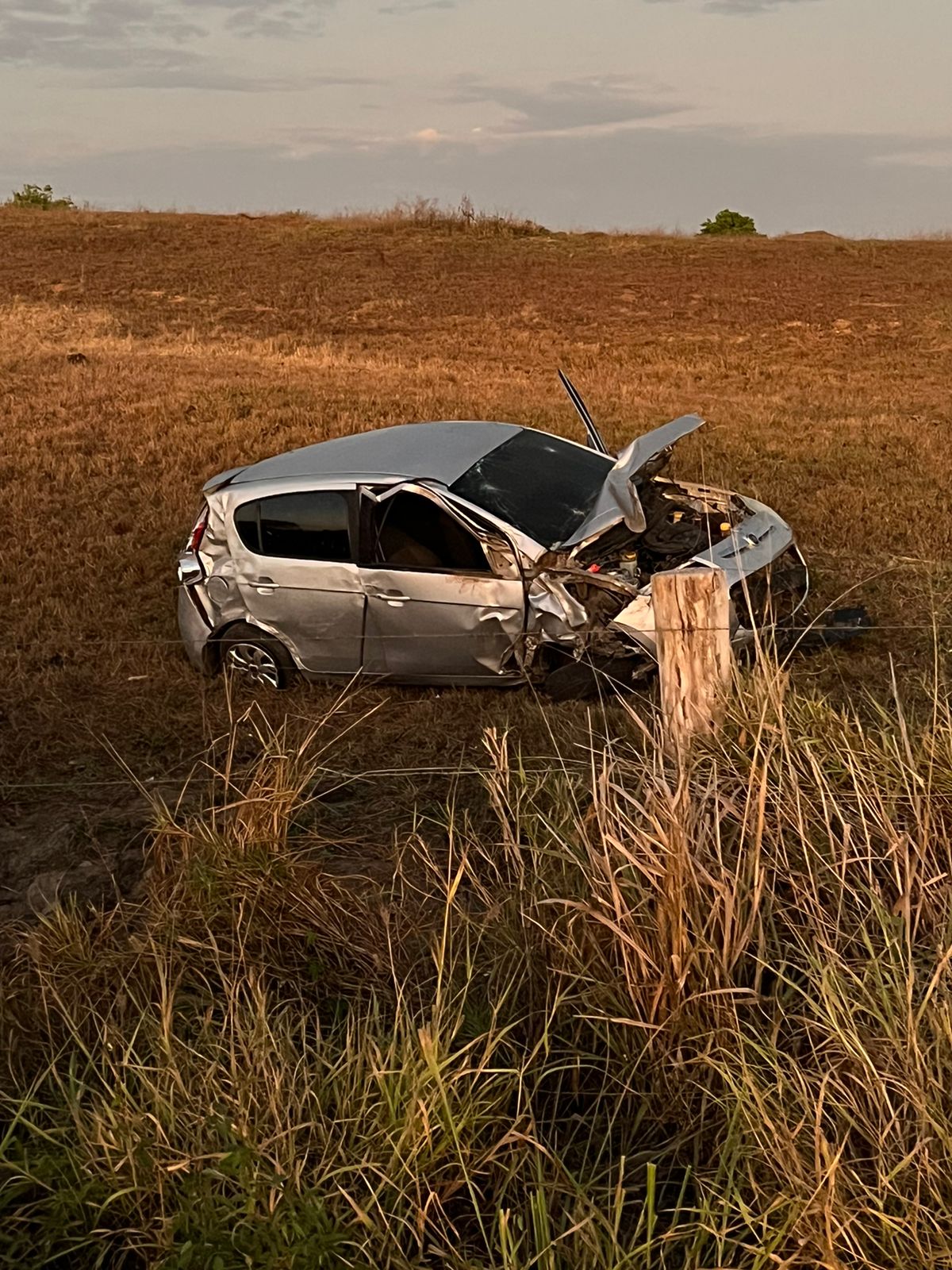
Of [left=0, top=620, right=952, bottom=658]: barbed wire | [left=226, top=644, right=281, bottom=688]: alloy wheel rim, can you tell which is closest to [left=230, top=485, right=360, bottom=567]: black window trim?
[left=0, top=620, right=952, bottom=658]: barbed wire

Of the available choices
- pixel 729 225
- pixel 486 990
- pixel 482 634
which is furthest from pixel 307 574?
pixel 729 225

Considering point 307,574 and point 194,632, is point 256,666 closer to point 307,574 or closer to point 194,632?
point 194,632

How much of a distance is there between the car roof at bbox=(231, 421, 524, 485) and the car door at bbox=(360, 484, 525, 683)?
24 cm

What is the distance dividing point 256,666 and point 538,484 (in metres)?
2.04

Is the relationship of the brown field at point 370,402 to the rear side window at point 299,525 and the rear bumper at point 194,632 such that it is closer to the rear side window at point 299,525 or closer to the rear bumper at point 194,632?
the rear bumper at point 194,632

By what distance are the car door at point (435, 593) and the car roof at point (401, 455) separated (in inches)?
9.6

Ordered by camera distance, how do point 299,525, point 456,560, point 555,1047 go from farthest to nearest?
1. point 299,525
2. point 456,560
3. point 555,1047

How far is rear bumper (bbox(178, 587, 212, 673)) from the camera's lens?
8508 mm

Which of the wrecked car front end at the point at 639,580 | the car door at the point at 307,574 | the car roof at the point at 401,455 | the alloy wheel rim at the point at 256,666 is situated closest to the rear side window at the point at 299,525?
the car door at the point at 307,574

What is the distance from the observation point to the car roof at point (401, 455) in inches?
322

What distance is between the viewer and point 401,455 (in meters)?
8.41

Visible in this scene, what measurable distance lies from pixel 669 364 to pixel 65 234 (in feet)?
71.4

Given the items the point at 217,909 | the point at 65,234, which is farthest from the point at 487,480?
the point at 65,234

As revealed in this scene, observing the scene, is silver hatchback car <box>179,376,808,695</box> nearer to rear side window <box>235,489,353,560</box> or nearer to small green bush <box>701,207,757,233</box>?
rear side window <box>235,489,353,560</box>
